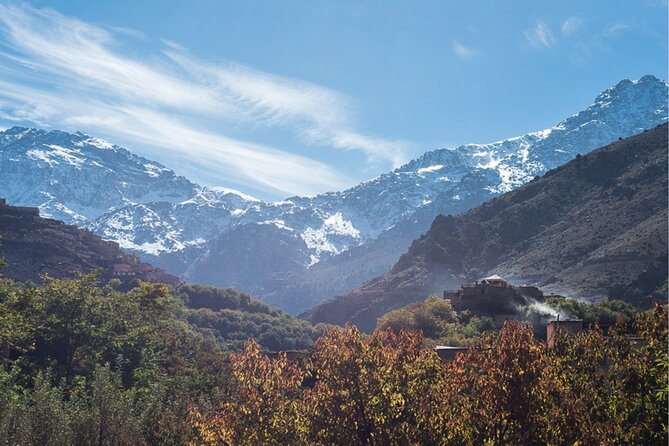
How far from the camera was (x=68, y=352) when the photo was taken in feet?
156

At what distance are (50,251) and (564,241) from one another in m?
99.8

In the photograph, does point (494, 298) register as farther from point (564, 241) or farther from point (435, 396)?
point (564, 241)

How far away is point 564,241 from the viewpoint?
139875 mm

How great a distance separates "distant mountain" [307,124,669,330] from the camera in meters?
108

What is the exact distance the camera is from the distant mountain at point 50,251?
120875 mm

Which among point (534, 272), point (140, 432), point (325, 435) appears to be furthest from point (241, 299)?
point (325, 435)

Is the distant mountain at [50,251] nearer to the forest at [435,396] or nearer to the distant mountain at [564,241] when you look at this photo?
the distant mountain at [564,241]

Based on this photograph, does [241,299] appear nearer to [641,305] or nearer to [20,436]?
[641,305]

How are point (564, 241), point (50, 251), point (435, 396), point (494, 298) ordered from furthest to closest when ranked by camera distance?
point (564, 241) < point (50, 251) < point (494, 298) < point (435, 396)

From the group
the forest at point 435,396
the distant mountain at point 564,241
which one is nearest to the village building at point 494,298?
the distant mountain at point 564,241

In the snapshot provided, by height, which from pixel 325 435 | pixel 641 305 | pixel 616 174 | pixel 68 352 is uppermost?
pixel 616 174

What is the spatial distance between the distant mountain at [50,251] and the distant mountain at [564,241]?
58.5 meters

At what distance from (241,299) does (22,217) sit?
52.0 m

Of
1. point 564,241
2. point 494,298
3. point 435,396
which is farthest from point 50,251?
point 435,396
